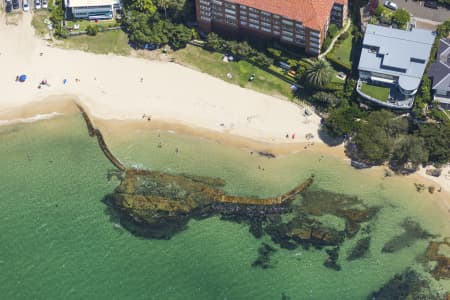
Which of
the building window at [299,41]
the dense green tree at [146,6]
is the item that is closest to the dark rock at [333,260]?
the building window at [299,41]

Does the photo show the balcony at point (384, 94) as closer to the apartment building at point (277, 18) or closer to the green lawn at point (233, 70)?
the apartment building at point (277, 18)

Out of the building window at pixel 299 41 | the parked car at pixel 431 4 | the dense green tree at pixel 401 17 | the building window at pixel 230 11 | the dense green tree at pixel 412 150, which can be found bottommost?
the dense green tree at pixel 412 150

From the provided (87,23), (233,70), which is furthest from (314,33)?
(87,23)

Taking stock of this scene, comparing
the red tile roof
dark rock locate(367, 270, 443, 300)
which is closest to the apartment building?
the red tile roof

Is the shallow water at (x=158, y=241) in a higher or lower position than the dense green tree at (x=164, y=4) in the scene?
lower

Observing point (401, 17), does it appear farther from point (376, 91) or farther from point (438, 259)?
point (438, 259)

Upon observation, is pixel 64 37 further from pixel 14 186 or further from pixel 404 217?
pixel 404 217

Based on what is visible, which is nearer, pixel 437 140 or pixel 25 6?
pixel 437 140
